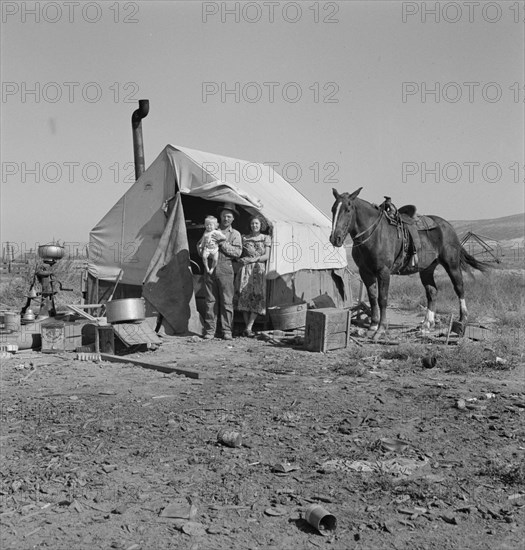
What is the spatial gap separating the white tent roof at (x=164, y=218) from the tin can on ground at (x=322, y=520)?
6517 millimetres

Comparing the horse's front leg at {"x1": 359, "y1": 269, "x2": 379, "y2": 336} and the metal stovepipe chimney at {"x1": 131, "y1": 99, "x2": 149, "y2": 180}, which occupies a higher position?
the metal stovepipe chimney at {"x1": 131, "y1": 99, "x2": 149, "y2": 180}

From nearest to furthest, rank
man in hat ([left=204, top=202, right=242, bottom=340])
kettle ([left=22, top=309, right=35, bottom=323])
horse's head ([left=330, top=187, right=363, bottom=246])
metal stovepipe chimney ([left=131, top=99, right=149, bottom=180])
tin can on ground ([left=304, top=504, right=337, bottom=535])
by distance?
tin can on ground ([left=304, top=504, right=337, bottom=535]) → kettle ([left=22, top=309, right=35, bottom=323]) → horse's head ([left=330, top=187, right=363, bottom=246]) → man in hat ([left=204, top=202, right=242, bottom=340]) → metal stovepipe chimney ([left=131, top=99, right=149, bottom=180])

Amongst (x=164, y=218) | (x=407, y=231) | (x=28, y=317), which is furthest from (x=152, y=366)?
(x=407, y=231)

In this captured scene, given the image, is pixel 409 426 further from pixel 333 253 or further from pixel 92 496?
pixel 333 253

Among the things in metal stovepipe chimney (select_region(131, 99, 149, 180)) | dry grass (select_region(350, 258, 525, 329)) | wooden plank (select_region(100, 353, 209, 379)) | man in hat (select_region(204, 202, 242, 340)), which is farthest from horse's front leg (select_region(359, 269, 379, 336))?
metal stovepipe chimney (select_region(131, 99, 149, 180))

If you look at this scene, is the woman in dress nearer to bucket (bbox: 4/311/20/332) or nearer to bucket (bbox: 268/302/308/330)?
bucket (bbox: 268/302/308/330)

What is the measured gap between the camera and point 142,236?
408 inches

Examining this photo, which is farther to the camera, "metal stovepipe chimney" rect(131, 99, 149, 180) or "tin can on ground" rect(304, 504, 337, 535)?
"metal stovepipe chimney" rect(131, 99, 149, 180)

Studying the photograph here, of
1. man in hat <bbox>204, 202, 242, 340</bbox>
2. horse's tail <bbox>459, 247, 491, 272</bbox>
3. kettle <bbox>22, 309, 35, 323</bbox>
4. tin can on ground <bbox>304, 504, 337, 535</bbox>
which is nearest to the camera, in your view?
tin can on ground <bbox>304, 504, 337, 535</bbox>

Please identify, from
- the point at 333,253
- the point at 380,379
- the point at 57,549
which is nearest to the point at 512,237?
the point at 333,253

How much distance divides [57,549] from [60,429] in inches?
71.7

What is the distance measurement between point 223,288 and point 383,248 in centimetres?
256

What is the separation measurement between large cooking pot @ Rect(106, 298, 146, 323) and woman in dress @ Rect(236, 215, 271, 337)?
1.73 metres

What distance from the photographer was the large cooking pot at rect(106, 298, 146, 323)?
826 cm
